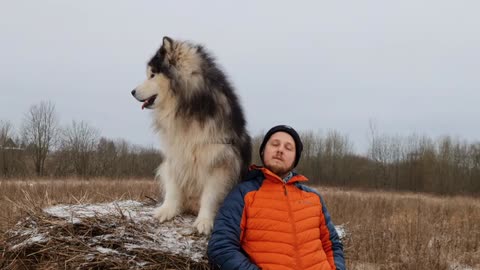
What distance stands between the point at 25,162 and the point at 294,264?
103 feet

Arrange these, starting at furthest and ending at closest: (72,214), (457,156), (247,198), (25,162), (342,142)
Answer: (342,142) → (457,156) → (25,162) → (72,214) → (247,198)

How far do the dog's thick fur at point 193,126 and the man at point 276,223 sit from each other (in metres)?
0.49

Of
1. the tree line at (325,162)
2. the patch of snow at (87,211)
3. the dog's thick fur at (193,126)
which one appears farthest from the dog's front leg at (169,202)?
the tree line at (325,162)

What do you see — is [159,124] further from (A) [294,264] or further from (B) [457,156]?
(B) [457,156]

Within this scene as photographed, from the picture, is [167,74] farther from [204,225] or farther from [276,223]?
[276,223]

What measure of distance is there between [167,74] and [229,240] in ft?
5.30

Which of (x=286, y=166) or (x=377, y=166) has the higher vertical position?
(x=286, y=166)

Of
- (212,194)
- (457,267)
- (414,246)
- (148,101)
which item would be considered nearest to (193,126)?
(148,101)

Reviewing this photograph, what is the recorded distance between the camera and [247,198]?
276cm

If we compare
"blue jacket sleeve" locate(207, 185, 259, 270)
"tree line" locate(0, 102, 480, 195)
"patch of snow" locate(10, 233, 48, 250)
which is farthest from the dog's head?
"tree line" locate(0, 102, 480, 195)

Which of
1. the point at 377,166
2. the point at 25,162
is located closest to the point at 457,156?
the point at 377,166

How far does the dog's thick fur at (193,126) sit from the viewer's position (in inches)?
132

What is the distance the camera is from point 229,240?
8.50 feet

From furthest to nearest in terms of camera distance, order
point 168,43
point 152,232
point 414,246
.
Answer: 1. point 414,246
2. point 168,43
3. point 152,232
